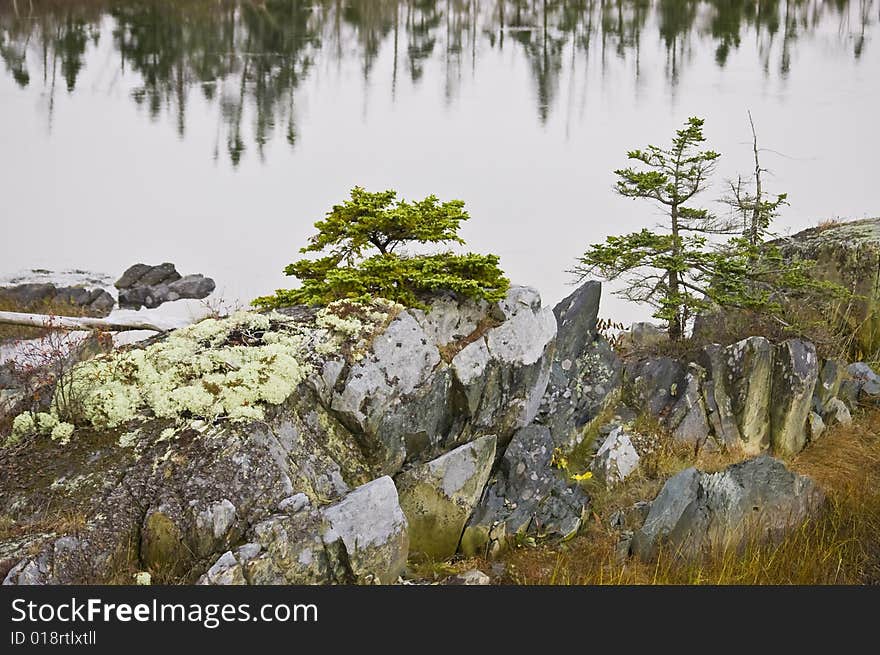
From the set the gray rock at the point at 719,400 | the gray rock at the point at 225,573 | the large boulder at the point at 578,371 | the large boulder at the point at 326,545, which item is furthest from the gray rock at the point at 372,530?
the gray rock at the point at 719,400

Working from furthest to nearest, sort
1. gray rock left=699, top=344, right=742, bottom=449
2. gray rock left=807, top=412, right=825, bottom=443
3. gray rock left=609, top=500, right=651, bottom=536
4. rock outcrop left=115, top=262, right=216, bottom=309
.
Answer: rock outcrop left=115, top=262, right=216, bottom=309
gray rock left=807, top=412, right=825, bottom=443
gray rock left=699, top=344, right=742, bottom=449
gray rock left=609, top=500, right=651, bottom=536

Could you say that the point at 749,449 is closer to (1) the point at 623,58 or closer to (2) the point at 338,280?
(2) the point at 338,280

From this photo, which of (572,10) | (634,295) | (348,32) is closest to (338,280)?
(634,295)

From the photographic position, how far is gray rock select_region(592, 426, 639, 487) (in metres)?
6.13

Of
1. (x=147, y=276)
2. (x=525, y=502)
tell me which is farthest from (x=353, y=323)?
(x=147, y=276)

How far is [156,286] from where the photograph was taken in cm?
1259

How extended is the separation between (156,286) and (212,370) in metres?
8.64

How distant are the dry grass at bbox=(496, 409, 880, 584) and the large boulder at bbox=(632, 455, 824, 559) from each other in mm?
77

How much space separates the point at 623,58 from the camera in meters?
18.4

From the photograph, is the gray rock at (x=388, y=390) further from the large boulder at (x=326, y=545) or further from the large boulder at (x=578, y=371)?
the large boulder at (x=578, y=371)

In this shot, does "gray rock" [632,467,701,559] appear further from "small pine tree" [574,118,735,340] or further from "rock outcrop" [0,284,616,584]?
"small pine tree" [574,118,735,340]

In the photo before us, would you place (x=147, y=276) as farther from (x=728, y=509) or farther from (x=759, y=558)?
(x=759, y=558)

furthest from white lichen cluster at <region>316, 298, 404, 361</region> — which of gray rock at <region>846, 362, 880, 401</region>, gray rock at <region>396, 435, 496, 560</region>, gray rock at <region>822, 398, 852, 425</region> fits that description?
gray rock at <region>846, 362, 880, 401</region>

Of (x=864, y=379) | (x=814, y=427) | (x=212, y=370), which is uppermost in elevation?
(x=212, y=370)
